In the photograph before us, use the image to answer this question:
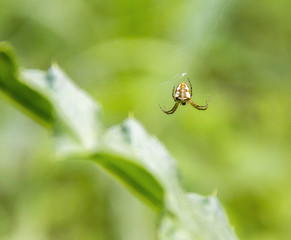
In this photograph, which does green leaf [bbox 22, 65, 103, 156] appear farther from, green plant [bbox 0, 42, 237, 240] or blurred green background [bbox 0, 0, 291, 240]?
blurred green background [bbox 0, 0, 291, 240]

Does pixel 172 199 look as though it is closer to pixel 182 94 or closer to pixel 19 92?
pixel 19 92

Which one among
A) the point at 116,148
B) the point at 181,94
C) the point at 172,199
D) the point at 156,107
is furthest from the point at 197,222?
the point at 156,107

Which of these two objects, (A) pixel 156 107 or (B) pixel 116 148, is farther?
(A) pixel 156 107

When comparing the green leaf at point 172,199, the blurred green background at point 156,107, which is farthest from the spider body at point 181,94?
the green leaf at point 172,199

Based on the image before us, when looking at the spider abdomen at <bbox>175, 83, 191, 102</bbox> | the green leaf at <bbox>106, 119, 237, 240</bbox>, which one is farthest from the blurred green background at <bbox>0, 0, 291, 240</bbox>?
the green leaf at <bbox>106, 119, 237, 240</bbox>

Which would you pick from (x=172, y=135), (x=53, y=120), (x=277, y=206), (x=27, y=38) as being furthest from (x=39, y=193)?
(x=53, y=120)

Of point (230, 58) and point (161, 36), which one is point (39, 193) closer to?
point (161, 36)

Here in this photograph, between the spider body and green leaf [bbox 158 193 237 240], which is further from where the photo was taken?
the spider body
